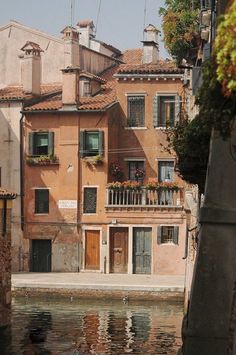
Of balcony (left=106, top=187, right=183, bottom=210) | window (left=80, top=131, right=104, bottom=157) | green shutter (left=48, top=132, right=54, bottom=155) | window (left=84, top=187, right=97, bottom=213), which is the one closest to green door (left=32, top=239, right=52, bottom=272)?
window (left=84, top=187, right=97, bottom=213)

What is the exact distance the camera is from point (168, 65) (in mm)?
43844

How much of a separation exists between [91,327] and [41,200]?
48.7 ft

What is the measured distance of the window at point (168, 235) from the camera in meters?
41.0

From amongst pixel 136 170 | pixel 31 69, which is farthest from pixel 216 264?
pixel 31 69

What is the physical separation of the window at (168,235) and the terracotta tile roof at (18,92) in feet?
29.9

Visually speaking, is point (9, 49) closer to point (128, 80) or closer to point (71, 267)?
point (128, 80)

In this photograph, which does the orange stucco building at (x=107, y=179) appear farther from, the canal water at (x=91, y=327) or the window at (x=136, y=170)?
the canal water at (x=91, y=327)

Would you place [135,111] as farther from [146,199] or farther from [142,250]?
[142,250]

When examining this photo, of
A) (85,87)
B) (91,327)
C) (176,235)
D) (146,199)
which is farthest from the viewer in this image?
(85,87)

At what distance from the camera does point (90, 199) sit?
1673 inches

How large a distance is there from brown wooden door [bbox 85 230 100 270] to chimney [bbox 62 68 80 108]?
609cm

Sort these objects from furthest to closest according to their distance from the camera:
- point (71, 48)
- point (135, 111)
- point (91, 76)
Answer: point (71, 48) → point (91, 76) → point (135, 111)

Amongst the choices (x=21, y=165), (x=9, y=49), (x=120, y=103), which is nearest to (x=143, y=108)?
(x=120, y=103)

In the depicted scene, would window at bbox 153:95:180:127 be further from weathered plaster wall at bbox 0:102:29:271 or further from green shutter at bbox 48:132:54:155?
weathered plaster wall at bbox 0:102:29:271
